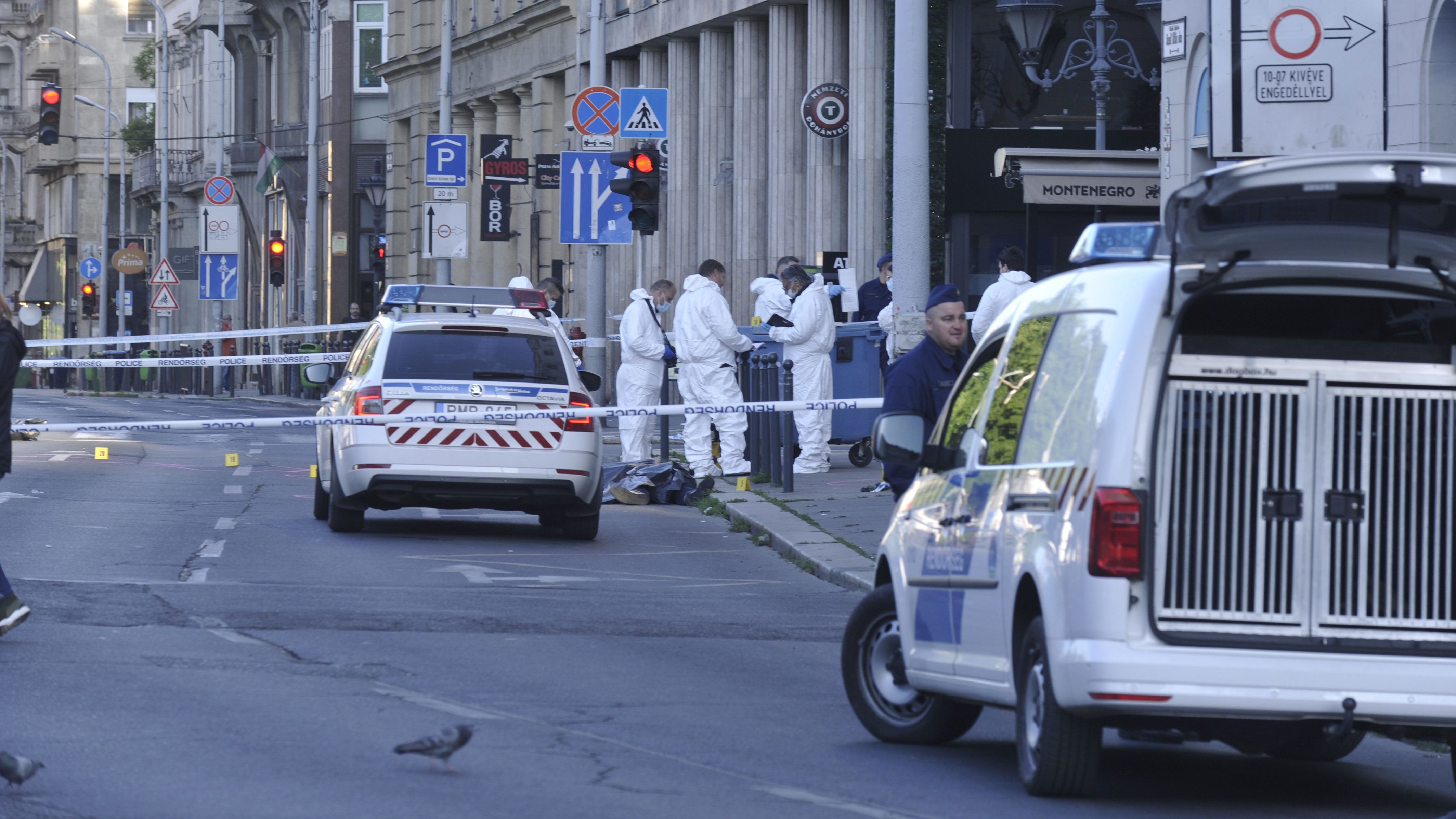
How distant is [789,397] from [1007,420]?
41.1 feet

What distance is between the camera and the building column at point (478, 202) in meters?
51.2

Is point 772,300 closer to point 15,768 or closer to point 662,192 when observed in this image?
point 15,768

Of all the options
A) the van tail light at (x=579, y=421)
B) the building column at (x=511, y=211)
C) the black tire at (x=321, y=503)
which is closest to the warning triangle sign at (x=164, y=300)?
the building column at (x=511, y=211)

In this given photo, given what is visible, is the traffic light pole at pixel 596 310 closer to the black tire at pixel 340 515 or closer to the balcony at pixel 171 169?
the black tire at pixel 340 515

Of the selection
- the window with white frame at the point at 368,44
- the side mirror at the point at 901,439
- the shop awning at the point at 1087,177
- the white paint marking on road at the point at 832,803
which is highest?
the window with white frame at the point at 368,44

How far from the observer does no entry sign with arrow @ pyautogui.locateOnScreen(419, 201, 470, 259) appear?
117 ft

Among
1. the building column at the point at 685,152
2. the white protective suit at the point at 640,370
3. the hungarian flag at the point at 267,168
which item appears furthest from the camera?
the hungarian flag at the point at 267,168

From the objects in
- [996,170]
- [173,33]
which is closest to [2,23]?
[173,33]

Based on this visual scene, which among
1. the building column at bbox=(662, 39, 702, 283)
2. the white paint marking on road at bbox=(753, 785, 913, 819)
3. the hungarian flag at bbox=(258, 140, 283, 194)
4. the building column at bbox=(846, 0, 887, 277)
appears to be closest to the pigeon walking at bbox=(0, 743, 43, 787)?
the white paint marking on road at bbox=(753, 785, 913, 819)

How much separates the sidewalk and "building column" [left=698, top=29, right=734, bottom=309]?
15.4m

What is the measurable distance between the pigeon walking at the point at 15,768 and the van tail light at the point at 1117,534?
302 cm

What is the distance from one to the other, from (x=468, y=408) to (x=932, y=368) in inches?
231

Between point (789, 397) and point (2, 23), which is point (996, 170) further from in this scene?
point (2, 23)

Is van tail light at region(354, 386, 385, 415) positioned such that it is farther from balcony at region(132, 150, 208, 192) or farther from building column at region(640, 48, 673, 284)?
balcony at region(132, 150, 208, 192)
